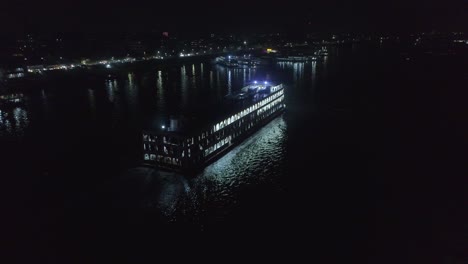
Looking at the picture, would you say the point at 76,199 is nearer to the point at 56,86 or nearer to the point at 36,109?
the point at 36,109

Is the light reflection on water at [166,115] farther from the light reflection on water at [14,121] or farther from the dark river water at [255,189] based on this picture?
the dark river water at [255,189]

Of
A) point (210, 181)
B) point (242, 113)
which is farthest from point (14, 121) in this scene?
point (210, 181)

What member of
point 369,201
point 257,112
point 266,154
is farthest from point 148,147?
point 369,201

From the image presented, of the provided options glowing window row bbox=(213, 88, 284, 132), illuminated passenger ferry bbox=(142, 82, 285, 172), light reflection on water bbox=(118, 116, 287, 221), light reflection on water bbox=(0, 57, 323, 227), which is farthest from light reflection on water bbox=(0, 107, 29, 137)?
glowing window row bbox=(213, 88, 284, 132)

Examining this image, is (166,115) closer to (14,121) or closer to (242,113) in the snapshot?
(242,113)

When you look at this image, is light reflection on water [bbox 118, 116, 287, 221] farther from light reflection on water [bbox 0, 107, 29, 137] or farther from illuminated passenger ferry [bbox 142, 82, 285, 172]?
light reflection on water [bbox 0, 107, 29, 137]

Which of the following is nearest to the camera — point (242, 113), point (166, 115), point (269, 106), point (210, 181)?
point (210, 181)

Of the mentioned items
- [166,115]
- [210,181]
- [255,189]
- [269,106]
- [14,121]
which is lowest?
[255,189]
